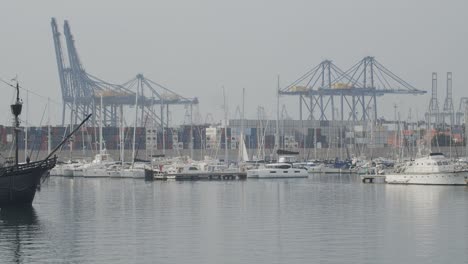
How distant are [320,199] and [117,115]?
419 feet

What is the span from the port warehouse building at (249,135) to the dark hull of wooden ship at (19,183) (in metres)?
78.2

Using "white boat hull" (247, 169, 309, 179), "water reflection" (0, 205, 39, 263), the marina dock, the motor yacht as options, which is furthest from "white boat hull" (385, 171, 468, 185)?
"water reflection" (0, 205, 39, 263)

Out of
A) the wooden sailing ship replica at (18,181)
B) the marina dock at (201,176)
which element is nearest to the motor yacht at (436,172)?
the marina dock at (201,176)

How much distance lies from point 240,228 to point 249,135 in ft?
408

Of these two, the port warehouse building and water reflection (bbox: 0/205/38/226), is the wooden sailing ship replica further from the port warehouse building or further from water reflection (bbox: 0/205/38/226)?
the port warehouse building

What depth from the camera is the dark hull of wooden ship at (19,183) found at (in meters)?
44.6

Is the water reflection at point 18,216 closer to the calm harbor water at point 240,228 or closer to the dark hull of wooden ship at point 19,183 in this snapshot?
the calm harbor water at point 240,228

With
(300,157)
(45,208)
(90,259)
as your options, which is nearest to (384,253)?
(90,259)

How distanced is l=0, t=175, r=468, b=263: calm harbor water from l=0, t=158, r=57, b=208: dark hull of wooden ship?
0.83 m

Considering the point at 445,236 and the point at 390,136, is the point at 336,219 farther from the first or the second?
the point at 390,136

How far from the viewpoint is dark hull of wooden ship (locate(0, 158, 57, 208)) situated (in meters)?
44.6

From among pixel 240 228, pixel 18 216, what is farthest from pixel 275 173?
pixel 240 228

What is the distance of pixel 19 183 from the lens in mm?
45281

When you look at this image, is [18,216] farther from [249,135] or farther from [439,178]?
[249,135]
